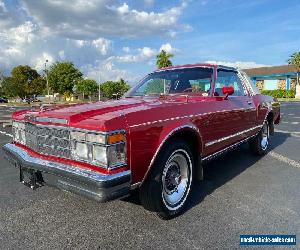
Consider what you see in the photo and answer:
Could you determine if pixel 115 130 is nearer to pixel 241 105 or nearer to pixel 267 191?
pixel 267 191

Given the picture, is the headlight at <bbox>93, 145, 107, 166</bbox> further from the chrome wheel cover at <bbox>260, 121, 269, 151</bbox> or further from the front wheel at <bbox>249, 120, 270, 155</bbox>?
the chrome wheel cover at <bbox>260, 121, 269, 151</bbox>

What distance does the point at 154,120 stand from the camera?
3158 mm

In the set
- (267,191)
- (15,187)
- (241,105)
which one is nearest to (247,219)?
(267,191)

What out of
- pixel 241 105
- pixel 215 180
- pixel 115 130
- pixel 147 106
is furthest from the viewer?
pixel 241 105

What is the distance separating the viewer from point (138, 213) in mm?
3584

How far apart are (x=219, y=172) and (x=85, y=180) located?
3.00 metres

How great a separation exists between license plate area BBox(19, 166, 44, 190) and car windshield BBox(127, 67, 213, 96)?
2068 mm

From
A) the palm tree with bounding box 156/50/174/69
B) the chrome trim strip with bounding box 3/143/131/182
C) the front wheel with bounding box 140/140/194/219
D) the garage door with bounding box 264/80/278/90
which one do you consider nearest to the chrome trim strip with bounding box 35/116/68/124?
the chrome trim strip with bounding box 3/143/131/182

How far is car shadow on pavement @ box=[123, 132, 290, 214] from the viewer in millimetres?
3978

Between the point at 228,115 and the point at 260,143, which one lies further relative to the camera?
the point at 260,143

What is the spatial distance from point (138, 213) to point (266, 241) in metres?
1.37

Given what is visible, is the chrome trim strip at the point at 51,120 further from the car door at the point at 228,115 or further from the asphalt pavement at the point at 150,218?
the car door at the point at 228,115

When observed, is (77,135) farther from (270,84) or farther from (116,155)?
(270,84)

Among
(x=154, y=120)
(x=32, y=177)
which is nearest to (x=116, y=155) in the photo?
(x=154, y=120)
